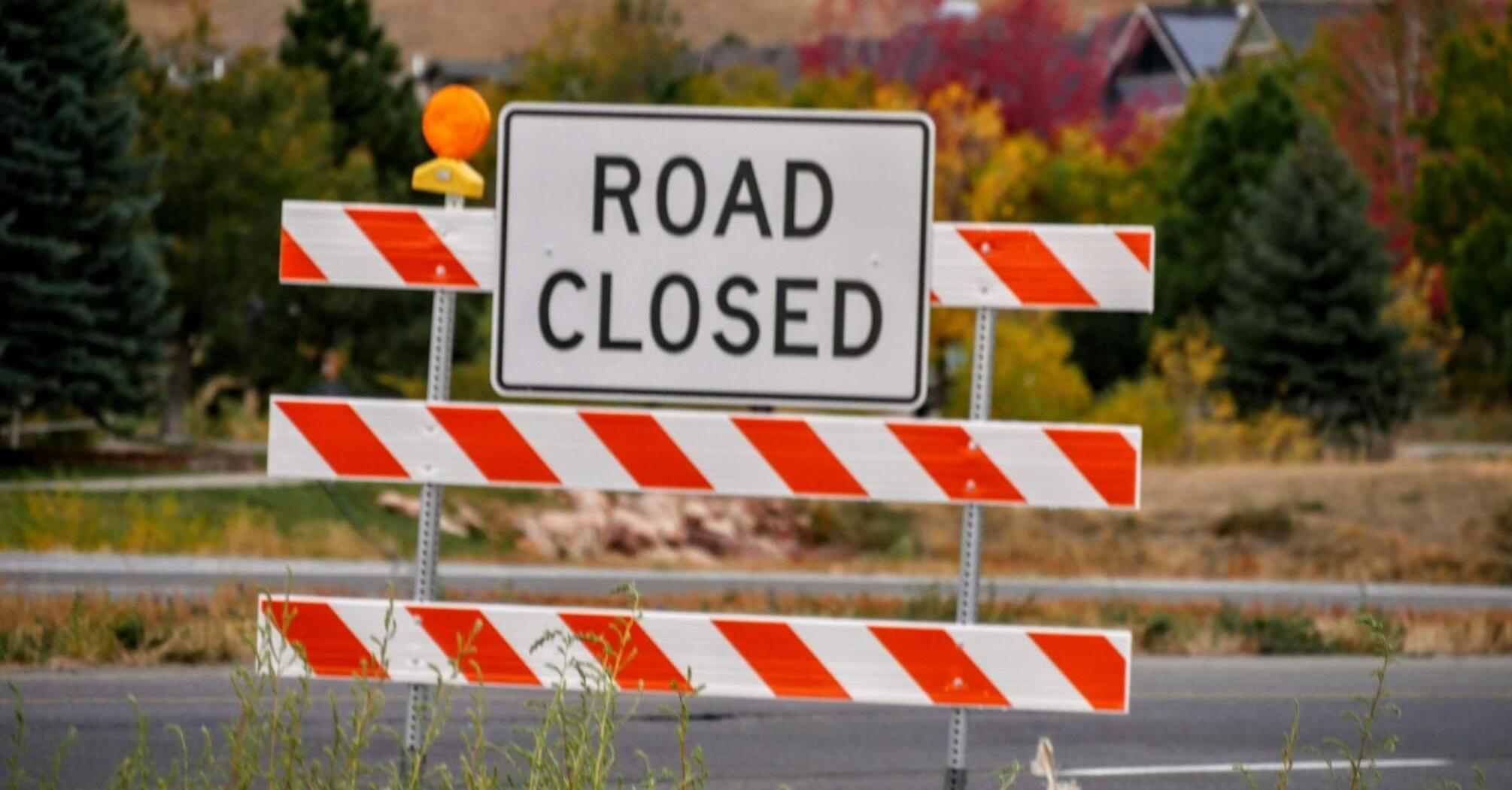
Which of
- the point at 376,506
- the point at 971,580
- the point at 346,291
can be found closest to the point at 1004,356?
the point at 346,291

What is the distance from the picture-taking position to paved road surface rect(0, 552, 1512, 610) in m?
16.8

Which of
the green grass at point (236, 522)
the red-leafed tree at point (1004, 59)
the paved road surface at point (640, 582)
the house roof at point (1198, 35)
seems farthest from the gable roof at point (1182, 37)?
the paved road surface at point (640, 582)

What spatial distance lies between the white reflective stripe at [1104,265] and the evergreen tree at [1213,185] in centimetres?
3914

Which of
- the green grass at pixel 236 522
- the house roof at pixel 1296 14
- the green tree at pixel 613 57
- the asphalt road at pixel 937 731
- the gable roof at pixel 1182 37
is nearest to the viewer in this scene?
the asphalt road at pixel 937 731

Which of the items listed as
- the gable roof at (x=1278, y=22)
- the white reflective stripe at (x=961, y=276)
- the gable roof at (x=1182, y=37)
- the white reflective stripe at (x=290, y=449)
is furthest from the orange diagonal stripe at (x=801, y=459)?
the gable roof at (x=1182, y=37)

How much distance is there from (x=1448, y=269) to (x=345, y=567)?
33.1m

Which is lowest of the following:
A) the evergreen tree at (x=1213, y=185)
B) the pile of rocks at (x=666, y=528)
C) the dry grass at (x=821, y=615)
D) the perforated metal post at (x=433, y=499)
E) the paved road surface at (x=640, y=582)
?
the pile of rocks at (x=666, y=528)

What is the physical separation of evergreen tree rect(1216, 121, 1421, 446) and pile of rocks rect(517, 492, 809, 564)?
549 inches

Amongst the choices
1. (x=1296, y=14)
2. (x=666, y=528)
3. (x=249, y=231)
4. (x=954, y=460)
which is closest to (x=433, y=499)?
(x=954, y=460)

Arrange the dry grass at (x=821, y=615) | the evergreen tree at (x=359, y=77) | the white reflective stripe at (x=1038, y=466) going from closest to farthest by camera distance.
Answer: the white reflective stripe at (x=1038, y=466)
the dry grass at (x=821, y=615)
the evergreen tree at (x=359, y=77)

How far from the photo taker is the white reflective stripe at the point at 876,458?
18.3 feet

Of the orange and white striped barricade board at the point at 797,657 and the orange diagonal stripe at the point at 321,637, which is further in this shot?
the orange diagonal stripe at the point at 321,637

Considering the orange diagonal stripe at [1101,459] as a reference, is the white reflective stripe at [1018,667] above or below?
below

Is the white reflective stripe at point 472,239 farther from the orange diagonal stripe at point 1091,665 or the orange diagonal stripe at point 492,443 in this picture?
the orange diagonal stripe at point 1091,665
